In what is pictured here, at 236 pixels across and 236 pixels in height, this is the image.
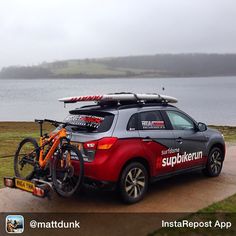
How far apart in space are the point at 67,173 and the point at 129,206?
1200 millimetres

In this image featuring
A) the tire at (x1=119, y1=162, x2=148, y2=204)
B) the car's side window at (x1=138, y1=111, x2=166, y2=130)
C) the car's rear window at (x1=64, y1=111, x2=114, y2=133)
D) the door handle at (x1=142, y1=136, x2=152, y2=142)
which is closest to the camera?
the tire at (x1=119, y1=162, x2=148, y2=204)

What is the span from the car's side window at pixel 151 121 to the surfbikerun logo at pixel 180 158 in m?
0.60

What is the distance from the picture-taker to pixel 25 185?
19.0ft

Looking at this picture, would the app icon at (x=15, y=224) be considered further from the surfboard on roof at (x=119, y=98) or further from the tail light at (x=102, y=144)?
the surfboard on roof at (x=119, y=98)

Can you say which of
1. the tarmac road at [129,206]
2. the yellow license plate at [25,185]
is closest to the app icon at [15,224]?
the tarmac road at [129,206]

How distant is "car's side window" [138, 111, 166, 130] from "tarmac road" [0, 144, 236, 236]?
1252 millimetres

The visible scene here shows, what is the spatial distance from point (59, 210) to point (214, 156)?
380 centimetres

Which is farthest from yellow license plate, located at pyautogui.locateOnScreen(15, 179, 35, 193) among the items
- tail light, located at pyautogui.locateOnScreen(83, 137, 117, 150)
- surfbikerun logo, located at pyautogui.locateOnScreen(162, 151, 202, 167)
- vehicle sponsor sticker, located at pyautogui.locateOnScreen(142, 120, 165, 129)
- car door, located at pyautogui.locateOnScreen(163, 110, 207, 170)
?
car door, located at pyautogui.locateOnScreen(163, 110, 207, 170)

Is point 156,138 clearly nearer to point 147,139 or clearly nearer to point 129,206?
point 147,139

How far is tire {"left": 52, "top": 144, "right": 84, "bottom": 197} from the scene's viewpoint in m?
5.68

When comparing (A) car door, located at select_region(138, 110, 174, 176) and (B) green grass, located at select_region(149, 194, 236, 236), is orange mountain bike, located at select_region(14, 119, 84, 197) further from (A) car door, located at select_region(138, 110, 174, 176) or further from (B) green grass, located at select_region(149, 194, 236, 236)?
(B) green grass, located at select_region(149, 194, 236, 236)

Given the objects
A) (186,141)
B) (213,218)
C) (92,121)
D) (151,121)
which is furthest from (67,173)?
(186,141)

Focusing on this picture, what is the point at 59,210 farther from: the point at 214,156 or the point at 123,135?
the point at 214,156

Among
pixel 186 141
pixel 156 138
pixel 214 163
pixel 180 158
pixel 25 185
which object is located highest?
pixel 156 138
